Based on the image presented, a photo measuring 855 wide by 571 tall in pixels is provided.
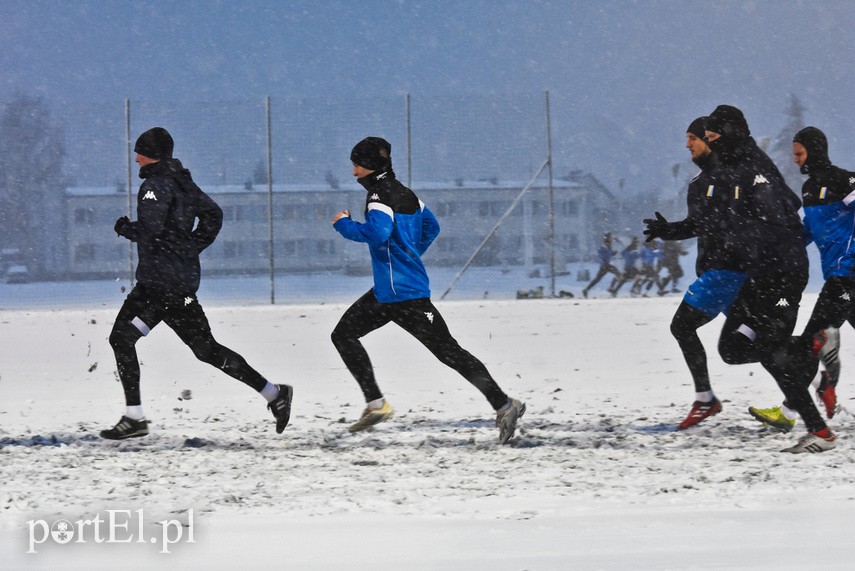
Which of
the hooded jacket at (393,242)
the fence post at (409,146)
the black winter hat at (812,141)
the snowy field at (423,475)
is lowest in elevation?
the snowy field at (423,475)

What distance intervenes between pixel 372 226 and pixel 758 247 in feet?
6.03

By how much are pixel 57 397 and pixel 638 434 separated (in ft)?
12.9

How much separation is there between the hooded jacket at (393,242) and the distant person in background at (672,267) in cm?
1309

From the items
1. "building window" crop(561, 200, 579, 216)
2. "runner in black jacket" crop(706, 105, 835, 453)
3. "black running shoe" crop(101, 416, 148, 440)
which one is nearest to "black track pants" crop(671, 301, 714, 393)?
"runner in black jacket" crop(706, 105, 835, 453)

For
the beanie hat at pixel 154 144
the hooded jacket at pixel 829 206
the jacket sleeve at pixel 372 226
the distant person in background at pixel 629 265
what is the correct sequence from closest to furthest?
the jacket sleeve at pixel 372 226 → the hooded jacket at pixel 829 206 → the beanie hat at pixel 154 144 → the distant person in background at pixel 629 265

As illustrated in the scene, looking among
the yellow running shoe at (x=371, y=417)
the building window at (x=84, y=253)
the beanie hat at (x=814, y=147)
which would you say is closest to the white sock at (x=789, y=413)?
the beanie hat at (x=814, y=147)

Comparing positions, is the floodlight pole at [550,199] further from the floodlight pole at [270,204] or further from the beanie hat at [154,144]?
the beanie hat at [154,144]

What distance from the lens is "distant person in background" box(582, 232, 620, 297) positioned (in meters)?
17.6

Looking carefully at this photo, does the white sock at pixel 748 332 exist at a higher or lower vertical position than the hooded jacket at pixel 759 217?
lower

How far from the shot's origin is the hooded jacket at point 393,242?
196 inches

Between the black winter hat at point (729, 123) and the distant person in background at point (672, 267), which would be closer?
the black winter hat at point (729, 123)

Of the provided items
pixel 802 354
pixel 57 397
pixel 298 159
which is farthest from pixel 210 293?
pixel 802 354

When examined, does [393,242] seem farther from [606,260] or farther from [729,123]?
[606,260]

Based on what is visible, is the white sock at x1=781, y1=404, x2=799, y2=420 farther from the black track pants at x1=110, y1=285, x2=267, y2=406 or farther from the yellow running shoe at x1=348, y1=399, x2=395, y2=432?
the black track pants at x1=110, y1=285, x2=267, y2=406
